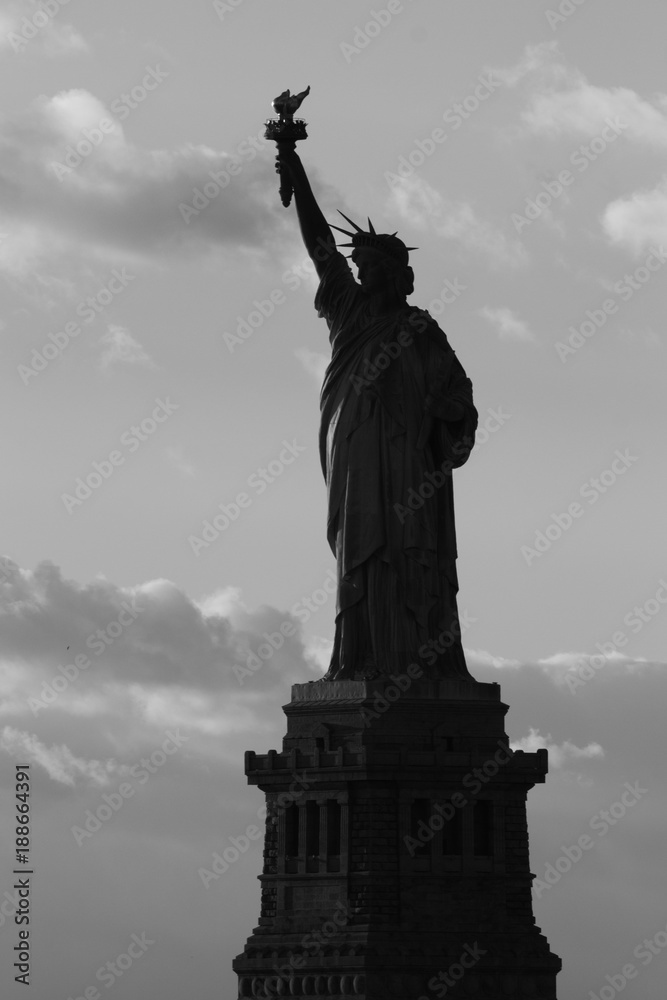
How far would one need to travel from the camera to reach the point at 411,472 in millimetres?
A: 84688

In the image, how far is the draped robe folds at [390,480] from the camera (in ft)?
276

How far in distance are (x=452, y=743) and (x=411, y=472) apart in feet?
17.9

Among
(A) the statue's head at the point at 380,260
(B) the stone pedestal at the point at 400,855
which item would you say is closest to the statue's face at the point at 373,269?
(A) the statue's head at the point at 380,260

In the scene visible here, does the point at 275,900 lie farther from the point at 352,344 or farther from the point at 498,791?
the point at 352,344

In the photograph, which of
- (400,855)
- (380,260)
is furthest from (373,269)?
(400,855)

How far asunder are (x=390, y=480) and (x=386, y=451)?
578 millimetres

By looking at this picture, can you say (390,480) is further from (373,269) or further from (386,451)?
(373,269)

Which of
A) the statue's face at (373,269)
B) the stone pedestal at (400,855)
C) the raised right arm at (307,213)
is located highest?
the raised right arm at (307,213)

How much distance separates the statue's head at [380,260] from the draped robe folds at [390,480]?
39 centimetres

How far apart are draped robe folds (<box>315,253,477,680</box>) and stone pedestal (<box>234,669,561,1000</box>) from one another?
1036 mm

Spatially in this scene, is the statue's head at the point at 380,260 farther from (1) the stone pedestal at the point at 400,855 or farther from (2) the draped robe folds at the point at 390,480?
(1) the stone pedestal at the point at 400,855

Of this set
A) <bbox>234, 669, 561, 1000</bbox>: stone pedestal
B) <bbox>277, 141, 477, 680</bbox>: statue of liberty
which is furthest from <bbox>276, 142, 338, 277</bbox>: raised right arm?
<bbox>234, 669, 561, 1000</bbox>: stone pedestal

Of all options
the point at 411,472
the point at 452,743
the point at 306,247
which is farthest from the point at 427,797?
the point at 306,247

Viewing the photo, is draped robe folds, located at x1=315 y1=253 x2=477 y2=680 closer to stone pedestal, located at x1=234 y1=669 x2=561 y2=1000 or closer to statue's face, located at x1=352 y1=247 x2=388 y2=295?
statue's face, located at x1=352 y1=247 x2=388 y2=295
